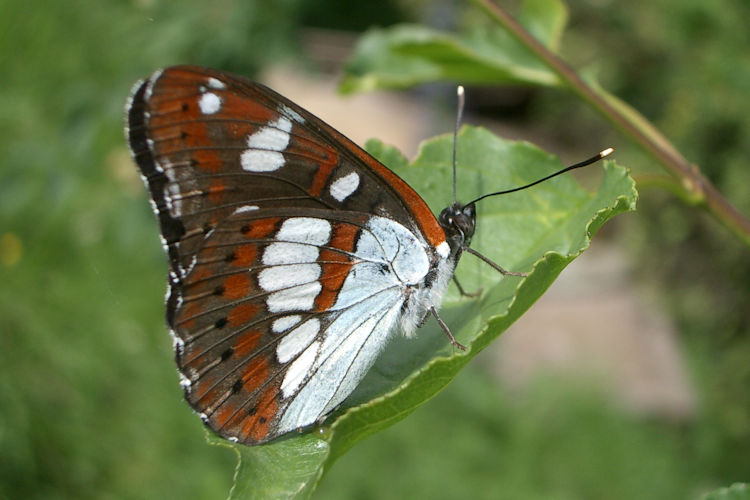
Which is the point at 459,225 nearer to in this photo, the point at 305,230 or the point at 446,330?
the point at 446,330

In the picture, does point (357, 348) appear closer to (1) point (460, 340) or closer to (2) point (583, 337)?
(1) point (460, 340)

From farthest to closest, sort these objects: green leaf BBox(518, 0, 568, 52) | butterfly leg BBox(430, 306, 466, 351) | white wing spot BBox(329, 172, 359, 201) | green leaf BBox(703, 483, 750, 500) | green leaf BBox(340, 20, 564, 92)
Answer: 1. green leaf BBox(518, 0, 568, 52)
2. green leaf BBox(340, 20, 564, 92)
3. white wing spot BBox(329, 172, 359, 201)
4. butterfly leg BBox(430, 306, 466, 351)
5. green leaf BBox(703, 483, 750, 500)

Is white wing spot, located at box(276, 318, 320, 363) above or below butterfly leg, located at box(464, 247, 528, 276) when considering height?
below

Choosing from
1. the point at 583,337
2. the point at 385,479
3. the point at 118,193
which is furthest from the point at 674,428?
the point at 118,193

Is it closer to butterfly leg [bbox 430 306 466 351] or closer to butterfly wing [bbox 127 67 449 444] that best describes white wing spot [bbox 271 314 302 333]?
butterfly wing [bbox 127 67 449 444]

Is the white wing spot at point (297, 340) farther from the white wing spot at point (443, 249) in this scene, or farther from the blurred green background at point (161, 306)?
the blurred green background at point (161, 306)

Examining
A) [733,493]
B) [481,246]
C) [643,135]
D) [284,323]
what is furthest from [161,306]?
[733,493]

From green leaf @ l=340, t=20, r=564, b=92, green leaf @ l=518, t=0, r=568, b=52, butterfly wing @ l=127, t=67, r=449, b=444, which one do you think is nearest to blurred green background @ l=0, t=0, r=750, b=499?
green leaf @ l=340, t=20, r=564, b=92
